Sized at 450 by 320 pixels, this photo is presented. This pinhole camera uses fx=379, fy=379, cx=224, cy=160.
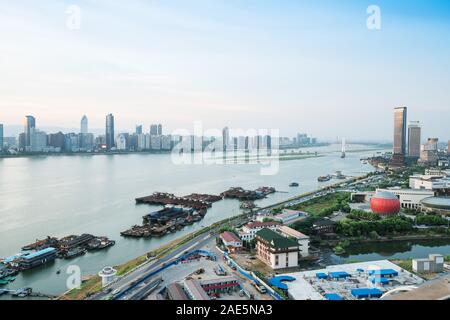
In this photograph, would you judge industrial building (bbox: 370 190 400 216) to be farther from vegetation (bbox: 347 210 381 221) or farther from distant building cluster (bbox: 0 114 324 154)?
distant building cluster (bbox: 0 114 324 154)

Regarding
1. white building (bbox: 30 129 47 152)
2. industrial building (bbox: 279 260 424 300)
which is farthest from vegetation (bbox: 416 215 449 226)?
white building (bbox: 30 129 47 152)

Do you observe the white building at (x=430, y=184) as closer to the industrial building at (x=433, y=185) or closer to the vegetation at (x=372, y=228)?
the industrial building at (x=433, y=185)

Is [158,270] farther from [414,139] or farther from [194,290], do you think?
[414,139]

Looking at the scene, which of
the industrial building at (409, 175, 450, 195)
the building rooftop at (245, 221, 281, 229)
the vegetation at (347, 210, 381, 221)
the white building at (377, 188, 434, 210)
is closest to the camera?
the building rooftop at (245, 221, 281, 229)

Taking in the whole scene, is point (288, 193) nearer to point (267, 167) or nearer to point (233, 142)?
point (267, 167)

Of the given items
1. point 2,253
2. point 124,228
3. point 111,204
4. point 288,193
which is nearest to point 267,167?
point 288,193

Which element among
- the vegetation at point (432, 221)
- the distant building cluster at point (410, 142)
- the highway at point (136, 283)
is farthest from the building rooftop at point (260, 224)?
the distant building cluster at point (410, 142)
